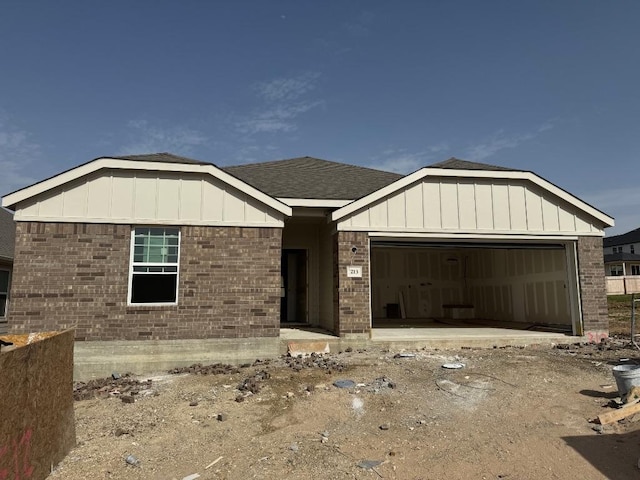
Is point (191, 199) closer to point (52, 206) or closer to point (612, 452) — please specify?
point (52, 206)

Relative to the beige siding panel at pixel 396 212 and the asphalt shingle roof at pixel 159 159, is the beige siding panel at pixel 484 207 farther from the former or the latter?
the asphalt shingle roof at pixel 159 159

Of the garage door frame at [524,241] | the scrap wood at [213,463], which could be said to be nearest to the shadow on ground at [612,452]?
the scrap wood at [213,463]

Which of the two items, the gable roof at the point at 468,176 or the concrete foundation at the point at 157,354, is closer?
the concrete foundation at the point at 157,354

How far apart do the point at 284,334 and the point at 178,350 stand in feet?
8.63

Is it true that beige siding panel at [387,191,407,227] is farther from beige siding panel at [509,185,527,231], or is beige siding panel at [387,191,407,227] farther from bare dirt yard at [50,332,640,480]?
bare dirt yard at [50,332,640,480]

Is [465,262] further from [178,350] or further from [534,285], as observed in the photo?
[178,350]

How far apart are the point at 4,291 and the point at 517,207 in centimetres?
1645

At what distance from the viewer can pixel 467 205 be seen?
11758 mm

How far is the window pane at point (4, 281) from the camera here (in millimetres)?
15067

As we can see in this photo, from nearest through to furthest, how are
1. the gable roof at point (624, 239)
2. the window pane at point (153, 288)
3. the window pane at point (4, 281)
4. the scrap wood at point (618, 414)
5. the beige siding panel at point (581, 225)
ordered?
the scrap wood at point (618, 414)
the window pane at point (153, 288)
the beige siding panel at point (581, 225)
the window pane at point (4, 281)
the gable roof at point (624, 239)

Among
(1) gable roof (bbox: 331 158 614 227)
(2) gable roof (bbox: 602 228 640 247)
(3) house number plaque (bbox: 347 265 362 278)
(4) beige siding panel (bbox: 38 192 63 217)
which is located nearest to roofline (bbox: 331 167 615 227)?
(1) gable roof (bbox: 331 158 614 227)

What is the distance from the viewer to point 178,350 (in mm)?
9625

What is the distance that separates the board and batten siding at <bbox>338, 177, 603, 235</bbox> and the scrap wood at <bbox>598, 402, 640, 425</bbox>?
6248 mm

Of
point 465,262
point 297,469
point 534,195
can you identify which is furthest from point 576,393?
point 465,262
